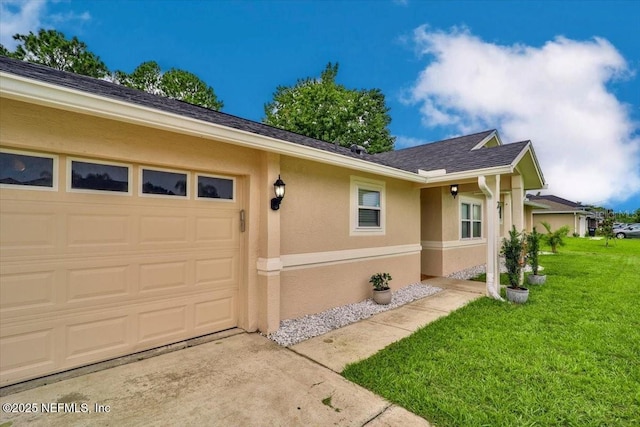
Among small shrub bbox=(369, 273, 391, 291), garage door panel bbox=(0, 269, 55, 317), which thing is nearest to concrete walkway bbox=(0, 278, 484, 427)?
garage door panel bbox=(0, 269, 55, 317)

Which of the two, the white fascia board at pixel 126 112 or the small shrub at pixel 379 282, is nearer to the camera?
the white fascia board at pixel 126 112

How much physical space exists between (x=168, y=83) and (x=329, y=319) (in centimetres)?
2509

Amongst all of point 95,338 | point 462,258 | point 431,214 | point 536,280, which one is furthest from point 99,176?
point 462,258

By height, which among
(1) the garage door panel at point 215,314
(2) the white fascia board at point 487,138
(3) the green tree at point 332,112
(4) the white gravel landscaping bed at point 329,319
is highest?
(3) the green tree at point 332,112

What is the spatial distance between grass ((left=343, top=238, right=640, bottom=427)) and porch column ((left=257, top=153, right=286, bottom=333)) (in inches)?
62.4

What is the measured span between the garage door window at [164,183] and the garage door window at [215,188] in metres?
0.22

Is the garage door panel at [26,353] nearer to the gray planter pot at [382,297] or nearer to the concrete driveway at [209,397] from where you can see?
the concrete driveway at [209,397]

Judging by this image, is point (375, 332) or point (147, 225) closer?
point (147, 225)

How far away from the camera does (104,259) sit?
366cm

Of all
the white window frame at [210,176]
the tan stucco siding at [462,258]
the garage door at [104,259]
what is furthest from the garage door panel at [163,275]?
the tan stucco siding at [462,258]

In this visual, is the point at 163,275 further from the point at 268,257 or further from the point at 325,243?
the point at 325,243

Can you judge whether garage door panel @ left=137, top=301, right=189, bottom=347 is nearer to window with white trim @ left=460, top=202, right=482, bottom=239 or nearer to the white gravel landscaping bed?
the white gravel landscaping bed

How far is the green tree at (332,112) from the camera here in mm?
24953

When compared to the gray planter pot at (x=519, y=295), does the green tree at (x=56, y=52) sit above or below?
above
